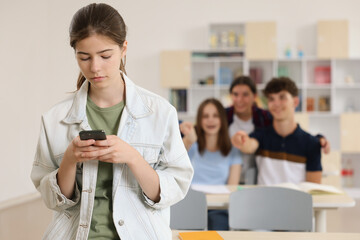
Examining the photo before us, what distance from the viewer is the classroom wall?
5.48 metres

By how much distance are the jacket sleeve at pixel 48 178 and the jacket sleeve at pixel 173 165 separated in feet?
0.86

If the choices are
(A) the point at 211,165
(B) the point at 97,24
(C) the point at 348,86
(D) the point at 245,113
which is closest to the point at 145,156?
(B) the point at 97,24

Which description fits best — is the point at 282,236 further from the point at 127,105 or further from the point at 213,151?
the point at 213,151

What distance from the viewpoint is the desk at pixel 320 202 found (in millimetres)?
2705

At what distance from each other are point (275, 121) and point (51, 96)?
12.1 ft

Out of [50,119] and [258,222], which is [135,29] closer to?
[258,222]

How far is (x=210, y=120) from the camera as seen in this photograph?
3582 millimetres

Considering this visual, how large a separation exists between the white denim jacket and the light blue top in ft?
6.70

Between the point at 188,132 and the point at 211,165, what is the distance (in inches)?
13.3

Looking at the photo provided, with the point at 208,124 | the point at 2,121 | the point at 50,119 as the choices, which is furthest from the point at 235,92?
the point at 50,119

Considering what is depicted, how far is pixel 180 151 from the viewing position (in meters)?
1.47

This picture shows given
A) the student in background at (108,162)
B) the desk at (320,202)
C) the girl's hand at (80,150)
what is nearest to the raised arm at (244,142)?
the desk at (320,202)

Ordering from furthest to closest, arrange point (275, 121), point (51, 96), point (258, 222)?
point (51, 96) < point (275, 121) < point (258, 222)

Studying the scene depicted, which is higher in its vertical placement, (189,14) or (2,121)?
(189,14)
